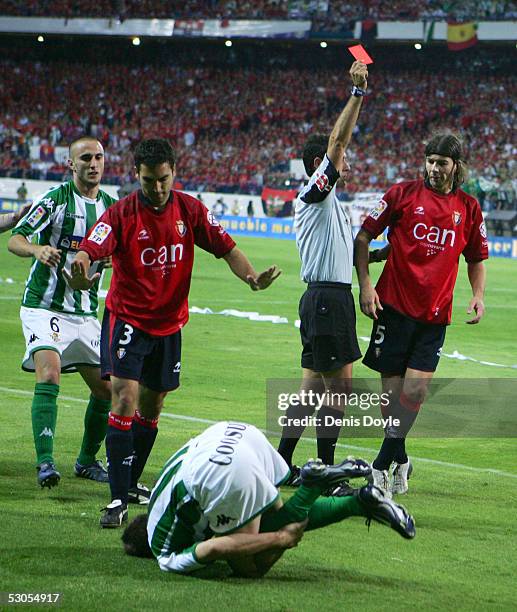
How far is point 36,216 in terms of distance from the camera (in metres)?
6.67

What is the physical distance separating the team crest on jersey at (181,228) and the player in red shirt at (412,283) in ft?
3.94

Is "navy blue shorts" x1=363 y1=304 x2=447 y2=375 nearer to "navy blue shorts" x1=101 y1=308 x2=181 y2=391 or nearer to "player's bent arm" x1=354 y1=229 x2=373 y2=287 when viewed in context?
"player's bent arm" x1=354 y1=229 x2=373 y2=287

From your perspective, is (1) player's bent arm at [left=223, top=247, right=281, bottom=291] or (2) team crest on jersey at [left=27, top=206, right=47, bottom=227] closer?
(1) player's bent arm at [left=223, top=247, right=281, bottom=291]

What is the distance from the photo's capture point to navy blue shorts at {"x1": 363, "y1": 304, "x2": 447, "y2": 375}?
21.2ft

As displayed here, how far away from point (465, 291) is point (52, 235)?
14771 millimetres

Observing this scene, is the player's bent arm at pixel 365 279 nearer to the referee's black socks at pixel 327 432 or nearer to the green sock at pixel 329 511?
the referee's black socks at pixel 327 432

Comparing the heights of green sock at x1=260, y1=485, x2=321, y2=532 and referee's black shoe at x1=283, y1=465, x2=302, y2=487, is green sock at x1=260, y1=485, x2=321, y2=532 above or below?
above

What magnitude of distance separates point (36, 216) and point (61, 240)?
0.81 ft

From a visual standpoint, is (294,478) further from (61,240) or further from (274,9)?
(274,9)

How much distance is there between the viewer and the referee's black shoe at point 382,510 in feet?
14.8

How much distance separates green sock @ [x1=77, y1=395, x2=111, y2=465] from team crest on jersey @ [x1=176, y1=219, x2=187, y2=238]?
4.90ft

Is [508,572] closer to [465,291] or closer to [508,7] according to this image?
[465,291]

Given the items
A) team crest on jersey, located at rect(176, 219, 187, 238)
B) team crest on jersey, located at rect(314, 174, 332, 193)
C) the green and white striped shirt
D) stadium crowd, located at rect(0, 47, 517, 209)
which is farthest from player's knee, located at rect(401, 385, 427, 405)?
stadium crowd, located at rect(0, 47, 517, 209)

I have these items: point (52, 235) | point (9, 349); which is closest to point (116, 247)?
point (52, 235)
